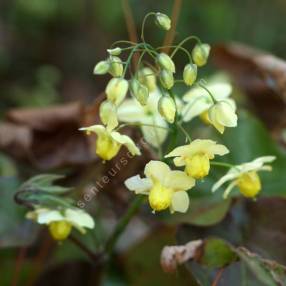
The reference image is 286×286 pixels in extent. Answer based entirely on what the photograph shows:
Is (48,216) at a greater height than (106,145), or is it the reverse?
(106,145)

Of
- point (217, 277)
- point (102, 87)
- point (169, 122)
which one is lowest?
point (102, 87)

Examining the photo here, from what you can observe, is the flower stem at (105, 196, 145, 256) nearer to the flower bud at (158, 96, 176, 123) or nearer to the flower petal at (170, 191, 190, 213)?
the flower petal at (170, 191, 190, 213)

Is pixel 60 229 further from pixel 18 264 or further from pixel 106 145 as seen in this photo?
pixel 18 264

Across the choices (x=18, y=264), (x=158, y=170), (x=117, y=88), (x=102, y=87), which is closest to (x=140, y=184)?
(x=158, y=170)

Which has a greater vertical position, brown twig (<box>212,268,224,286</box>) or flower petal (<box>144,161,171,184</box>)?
flower petal (<box>144,161,171,184</box>)

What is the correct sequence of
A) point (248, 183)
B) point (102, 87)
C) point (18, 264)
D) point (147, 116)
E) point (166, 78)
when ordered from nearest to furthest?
point (166, 78) < point (248, 183) < point (147, 116) < point (18, 264) < point (102, 87)

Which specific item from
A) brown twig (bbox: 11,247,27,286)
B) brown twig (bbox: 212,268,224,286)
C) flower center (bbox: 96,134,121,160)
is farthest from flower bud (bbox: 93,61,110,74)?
brown twig (bbox: 11,247,27,286)

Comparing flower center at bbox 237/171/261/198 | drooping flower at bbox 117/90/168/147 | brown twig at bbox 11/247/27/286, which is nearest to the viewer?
flower center at bbox 237/171/261/198

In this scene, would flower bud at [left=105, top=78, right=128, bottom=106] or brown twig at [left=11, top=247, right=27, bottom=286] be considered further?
brown twig at [left=11, top=247, right=27, bottom=286]
